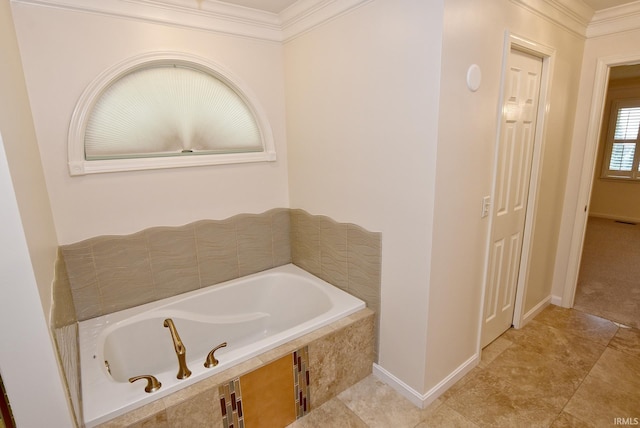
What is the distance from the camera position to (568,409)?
185 centimetres

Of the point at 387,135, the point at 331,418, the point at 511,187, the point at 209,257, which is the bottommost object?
the point at 331,418

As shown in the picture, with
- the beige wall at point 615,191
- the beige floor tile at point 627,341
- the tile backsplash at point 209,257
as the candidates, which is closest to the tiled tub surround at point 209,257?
the tile backsplash at point 209,257

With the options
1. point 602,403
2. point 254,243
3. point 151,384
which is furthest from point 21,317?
point 602,403

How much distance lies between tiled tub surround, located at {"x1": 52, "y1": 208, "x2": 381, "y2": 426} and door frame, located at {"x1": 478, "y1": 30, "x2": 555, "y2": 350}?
809 millimetres

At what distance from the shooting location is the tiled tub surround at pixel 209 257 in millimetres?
2021

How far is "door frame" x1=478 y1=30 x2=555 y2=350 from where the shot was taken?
6.28 ft

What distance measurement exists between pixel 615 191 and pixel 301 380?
268 inches

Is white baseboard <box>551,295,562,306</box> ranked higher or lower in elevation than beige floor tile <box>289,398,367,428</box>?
higher

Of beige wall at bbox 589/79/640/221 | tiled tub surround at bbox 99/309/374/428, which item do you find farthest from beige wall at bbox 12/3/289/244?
beige wall at bbox 589/79/640/221

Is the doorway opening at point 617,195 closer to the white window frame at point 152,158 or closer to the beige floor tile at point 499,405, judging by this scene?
the beige floor tile at point 499,405

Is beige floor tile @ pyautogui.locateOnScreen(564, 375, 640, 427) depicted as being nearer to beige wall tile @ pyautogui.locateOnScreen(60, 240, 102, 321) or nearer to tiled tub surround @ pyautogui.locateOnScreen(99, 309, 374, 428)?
tiled tub surround @ pyautogui.locateOnScreen(99, 309, 374, 428)

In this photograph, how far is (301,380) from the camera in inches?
72.1

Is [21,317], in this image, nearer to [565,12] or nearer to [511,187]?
[511,187]

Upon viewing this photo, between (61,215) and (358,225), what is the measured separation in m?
1.77
